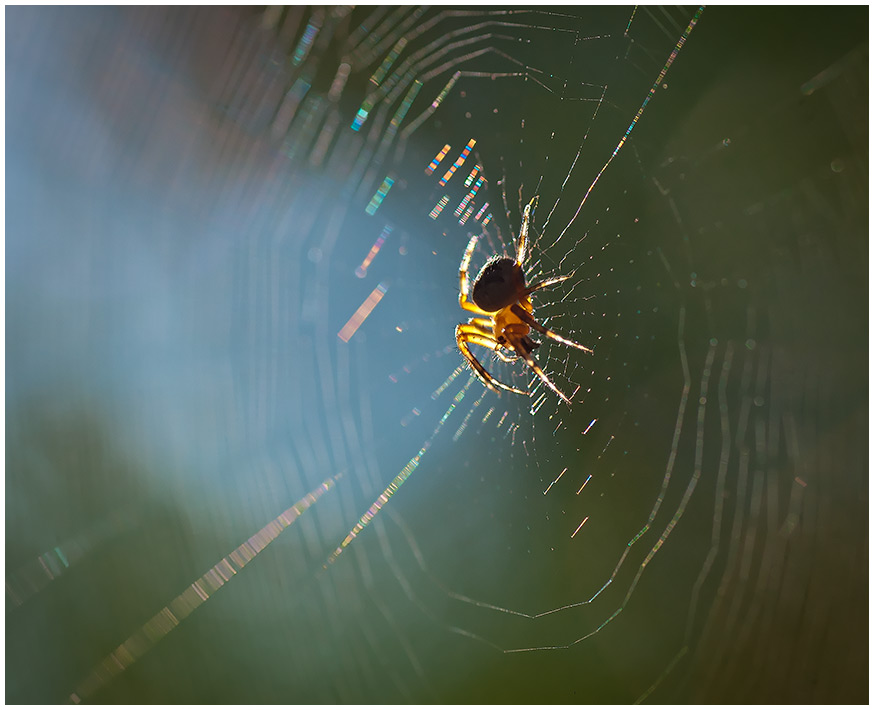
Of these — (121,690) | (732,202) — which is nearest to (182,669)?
(121,690)

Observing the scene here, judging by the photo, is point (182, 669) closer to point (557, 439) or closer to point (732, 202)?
point (557, 439)

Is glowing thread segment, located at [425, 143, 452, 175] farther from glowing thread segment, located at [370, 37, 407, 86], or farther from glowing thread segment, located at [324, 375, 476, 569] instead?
glowing thread segment, located at [324, 375, 476, 569]

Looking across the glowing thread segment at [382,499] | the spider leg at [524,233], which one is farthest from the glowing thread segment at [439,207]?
the glowing thread segment at [382,499]

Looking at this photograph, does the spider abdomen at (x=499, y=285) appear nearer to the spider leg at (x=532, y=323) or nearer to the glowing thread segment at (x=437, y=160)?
the spider leg at (x=532, y=323)

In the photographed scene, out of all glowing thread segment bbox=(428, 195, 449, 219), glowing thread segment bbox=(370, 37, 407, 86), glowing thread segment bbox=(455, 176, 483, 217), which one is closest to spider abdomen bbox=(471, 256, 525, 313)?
glowing thread segment bbox=(455, 176, 483, 217)

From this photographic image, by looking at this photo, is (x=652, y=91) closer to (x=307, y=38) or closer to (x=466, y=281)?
(x=466, y=281)

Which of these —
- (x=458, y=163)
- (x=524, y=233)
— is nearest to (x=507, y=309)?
(x=524, y=233)
